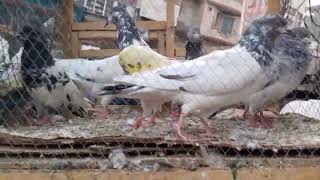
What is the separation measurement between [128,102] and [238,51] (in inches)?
59.0

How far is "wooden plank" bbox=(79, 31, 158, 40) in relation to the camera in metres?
4.85

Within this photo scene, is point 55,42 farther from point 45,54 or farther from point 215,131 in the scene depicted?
point 215,131

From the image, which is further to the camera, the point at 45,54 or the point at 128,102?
the point at 128,102

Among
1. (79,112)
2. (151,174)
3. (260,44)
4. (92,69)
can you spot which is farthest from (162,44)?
(151,174)

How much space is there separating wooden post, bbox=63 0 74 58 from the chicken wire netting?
0.43 meters

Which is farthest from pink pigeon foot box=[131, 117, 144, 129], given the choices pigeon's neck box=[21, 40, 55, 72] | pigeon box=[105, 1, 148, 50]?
pigeon box=[105, 1, 148, 50]

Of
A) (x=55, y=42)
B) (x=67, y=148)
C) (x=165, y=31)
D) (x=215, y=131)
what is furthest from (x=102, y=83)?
(x=67, y=148)

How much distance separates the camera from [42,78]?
3.75 meters

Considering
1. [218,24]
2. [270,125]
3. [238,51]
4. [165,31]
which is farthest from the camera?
Result: [218,24]

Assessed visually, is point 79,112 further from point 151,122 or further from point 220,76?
point 220,76

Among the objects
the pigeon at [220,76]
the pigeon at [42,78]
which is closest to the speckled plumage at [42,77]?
the pigeon at [42,78]

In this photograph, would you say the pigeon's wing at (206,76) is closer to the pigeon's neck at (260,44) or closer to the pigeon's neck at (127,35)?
the pigeon's neck at (260,44)

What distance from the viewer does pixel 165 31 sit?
16.0ft

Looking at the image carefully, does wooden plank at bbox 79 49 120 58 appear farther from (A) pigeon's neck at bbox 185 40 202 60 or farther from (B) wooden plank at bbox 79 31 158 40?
(A) pigeon's neck at bbox 185 40 202 60
